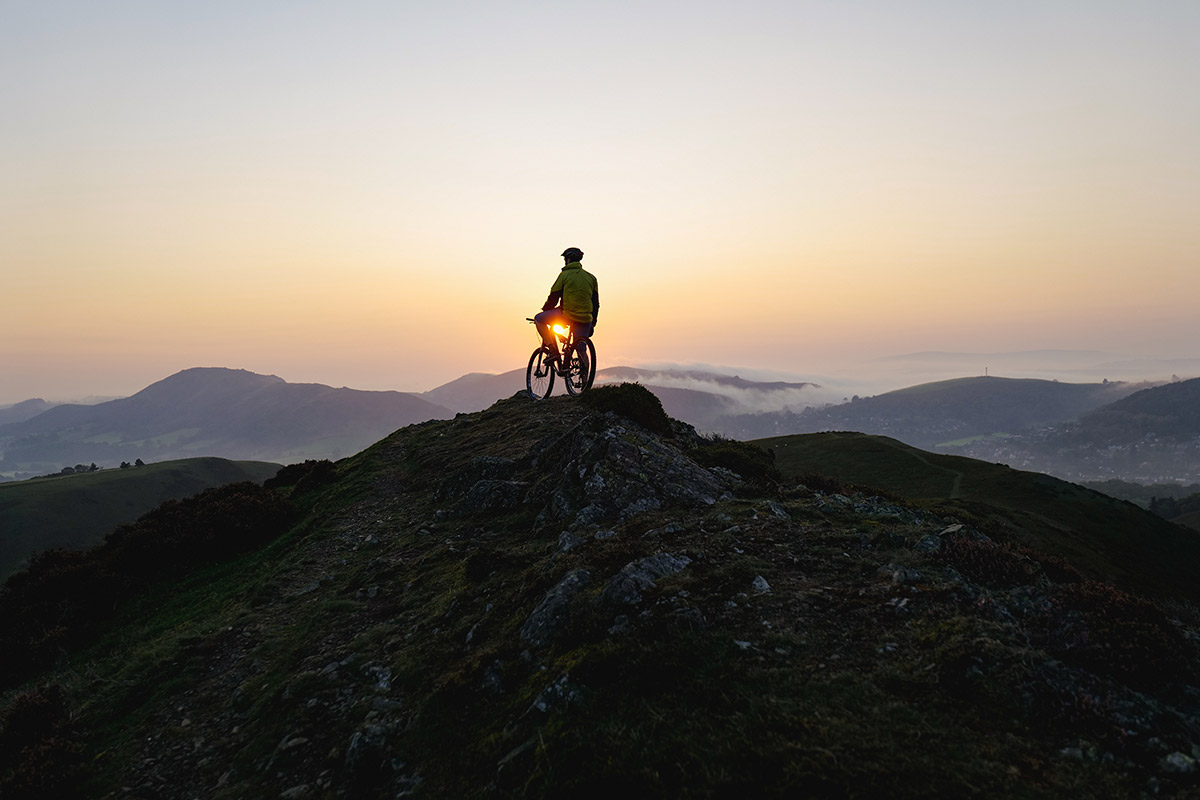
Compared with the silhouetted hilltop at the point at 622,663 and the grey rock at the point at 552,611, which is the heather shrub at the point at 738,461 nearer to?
the silhouetted hilltop at the point at 622,663

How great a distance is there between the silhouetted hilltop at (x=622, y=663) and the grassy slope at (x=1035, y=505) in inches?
1426

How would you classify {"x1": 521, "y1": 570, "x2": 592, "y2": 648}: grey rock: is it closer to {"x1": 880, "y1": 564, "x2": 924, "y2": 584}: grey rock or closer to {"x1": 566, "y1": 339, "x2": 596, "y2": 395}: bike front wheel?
{"x1": 880, "y1": 564, "x2": 924, "y2": 584}: grey rock

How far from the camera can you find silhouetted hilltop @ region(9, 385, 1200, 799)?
4.99 metres

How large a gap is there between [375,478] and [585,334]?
37.9 ft

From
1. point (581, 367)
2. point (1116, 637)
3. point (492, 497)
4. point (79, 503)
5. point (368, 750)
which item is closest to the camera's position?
point (1116, 637)

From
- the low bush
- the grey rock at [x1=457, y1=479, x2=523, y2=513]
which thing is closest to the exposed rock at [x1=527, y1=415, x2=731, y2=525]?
the grey rock at [x1=457, y1=479, x2=523, y2=513]

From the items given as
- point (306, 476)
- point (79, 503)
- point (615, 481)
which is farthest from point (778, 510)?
point (79, 503)

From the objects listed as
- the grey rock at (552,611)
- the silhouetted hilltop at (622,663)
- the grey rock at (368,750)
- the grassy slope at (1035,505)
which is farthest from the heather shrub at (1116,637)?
the grassy slope at (1035,505)

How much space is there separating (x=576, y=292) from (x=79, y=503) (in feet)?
514

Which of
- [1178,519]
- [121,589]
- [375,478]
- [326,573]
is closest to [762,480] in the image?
[326,573]

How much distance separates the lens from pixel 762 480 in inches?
649

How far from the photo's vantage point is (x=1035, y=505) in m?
62.8

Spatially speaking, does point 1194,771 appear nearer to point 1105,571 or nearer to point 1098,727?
point 1098,727

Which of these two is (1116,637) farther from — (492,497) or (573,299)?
(573,299)
